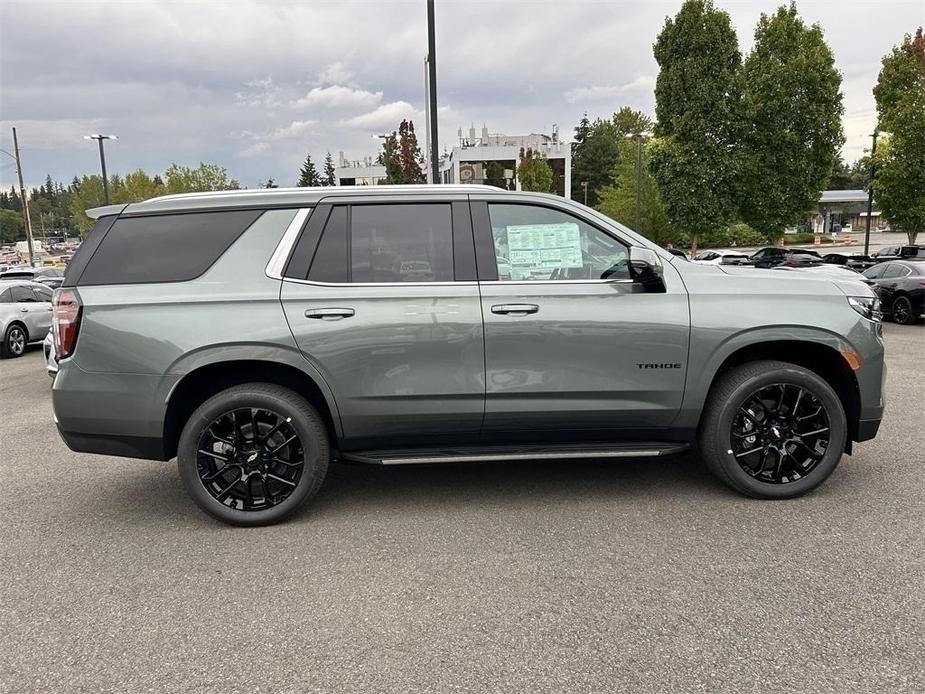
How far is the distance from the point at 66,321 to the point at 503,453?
8.47 ft

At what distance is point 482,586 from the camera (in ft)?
10.3

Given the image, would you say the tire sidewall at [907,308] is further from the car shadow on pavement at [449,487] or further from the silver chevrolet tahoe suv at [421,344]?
the silver chevrolet tahoe suv at [421,344]

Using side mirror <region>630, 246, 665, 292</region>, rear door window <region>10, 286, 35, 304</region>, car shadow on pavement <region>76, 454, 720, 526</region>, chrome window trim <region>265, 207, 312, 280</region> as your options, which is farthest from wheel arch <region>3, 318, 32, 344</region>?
side mirror <region>630, 246, 665, 292</region>

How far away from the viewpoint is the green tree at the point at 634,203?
37406mm

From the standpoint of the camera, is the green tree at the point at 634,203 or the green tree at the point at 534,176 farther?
the green tree at the point at 534,176

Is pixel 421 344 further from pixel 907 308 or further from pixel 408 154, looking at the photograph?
pixel 408 154

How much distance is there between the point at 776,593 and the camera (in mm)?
2994

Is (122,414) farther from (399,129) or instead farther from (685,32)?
(399,129)

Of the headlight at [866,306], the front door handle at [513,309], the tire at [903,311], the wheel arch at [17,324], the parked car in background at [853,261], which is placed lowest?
the tire at [903,311]

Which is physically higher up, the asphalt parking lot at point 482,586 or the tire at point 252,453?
the tire at point 252,453

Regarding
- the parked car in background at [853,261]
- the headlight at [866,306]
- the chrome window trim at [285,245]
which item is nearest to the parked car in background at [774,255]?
the parked car in background at [853,261]

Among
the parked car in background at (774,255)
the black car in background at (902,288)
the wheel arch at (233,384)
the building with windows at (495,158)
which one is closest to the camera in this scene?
the wheel arch at (233,384)

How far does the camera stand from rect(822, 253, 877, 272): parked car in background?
20025mm

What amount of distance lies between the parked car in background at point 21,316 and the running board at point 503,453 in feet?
37.6
